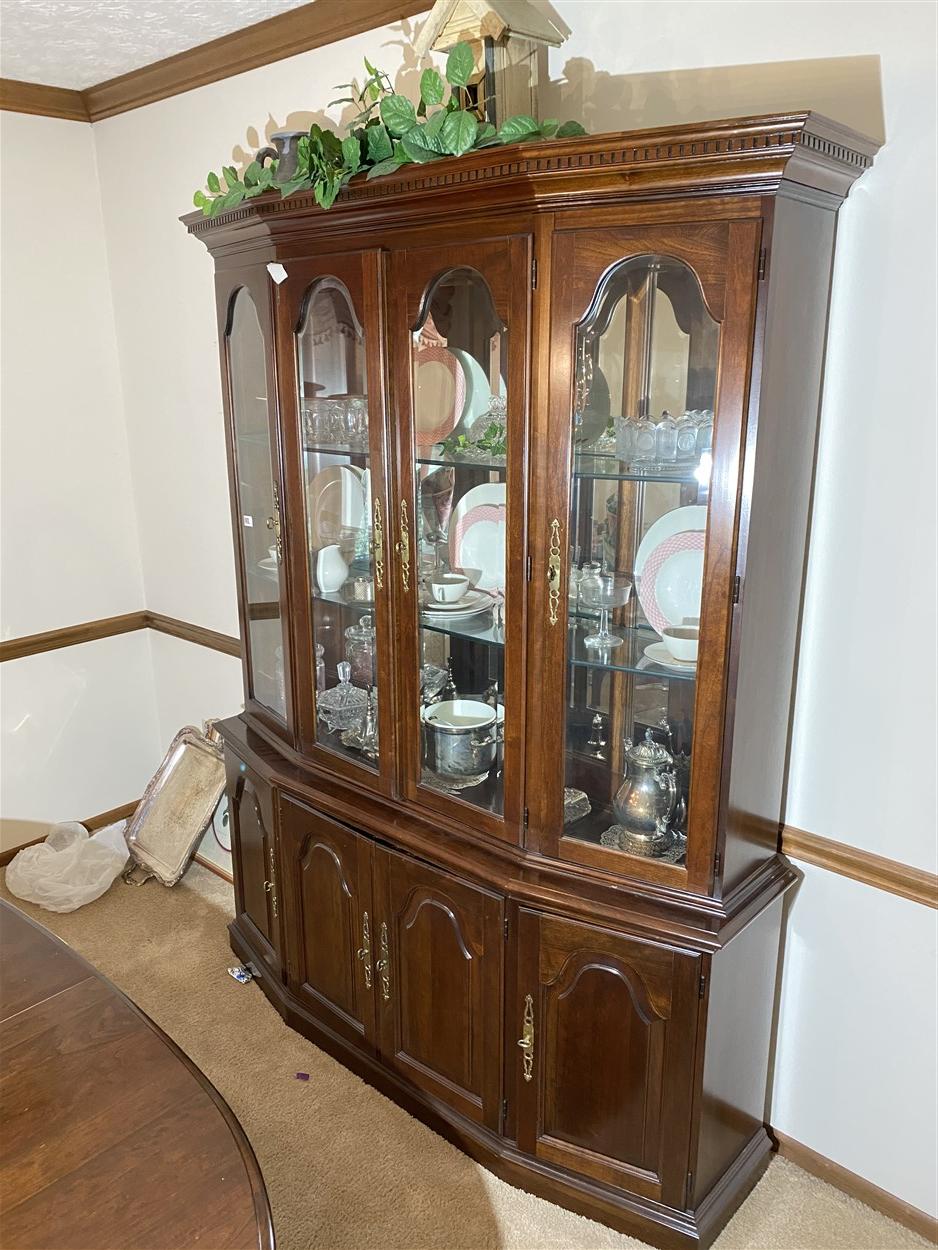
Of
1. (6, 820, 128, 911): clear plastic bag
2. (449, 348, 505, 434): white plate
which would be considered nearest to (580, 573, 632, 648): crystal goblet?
(449, 348, 505, 434): white plate

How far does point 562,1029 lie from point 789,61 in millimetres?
1867

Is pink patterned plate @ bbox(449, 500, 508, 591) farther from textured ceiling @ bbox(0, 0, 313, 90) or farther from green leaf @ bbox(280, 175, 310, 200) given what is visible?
textured ceiling @ bbox(0, 0, 313, 90)

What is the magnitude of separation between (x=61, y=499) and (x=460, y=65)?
2.22 metres

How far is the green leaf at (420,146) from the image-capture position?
167 cm

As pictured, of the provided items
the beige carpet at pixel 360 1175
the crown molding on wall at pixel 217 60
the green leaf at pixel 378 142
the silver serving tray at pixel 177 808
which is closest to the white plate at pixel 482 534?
the green leaf at pixel 378 142

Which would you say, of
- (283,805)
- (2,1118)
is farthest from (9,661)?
(2,1118)

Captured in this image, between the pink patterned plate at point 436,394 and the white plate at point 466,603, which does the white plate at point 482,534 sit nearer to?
the white plate at point 466,603

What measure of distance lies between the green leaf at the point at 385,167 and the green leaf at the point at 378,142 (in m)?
0.01

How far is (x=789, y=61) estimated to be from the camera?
1.67 metres

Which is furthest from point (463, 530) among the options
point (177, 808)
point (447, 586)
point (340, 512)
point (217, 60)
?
point (177, 808)

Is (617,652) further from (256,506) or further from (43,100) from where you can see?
(43,100)

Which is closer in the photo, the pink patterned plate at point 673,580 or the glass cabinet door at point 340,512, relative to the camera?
the pink patterned plate at point 673,580

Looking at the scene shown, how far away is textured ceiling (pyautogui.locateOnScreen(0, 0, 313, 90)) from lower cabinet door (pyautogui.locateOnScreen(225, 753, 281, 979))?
1896mm

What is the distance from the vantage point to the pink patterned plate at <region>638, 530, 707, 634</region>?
5.49ft
